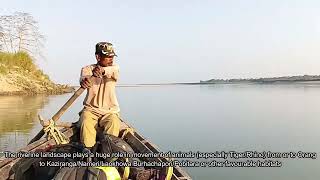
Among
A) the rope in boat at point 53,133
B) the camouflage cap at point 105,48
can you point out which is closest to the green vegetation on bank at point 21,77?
the rope in boat at point 53,133

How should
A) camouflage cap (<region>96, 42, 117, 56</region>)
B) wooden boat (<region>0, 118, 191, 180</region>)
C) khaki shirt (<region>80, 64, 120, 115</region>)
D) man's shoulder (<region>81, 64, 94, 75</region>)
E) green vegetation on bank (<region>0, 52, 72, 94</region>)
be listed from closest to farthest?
wooden boat (<region>0, 118, 191, 180</region>) < camouflage cap (<region>96, 42, 117, 56</region>) < man's shoulder (<region>81, 64, 94, 75</region>) < khaki shirt (<region>80, 64, 120, 115</region>) < green vegetation on bank (<region>0, 52, 72, 94</region>)

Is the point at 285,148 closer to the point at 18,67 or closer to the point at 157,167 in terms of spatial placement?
the point at 157,167

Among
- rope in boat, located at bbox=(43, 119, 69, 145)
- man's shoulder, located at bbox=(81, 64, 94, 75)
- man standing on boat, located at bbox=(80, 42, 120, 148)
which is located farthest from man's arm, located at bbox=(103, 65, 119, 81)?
rope in boat, located at bbox=(43, 119, 69, 145)

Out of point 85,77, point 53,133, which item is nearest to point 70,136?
point 53,133

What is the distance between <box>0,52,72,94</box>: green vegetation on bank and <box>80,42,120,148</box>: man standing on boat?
87.3 ft

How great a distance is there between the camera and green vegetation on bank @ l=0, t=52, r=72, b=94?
30.5m

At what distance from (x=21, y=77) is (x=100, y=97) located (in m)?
29.4

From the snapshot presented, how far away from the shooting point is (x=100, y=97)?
507 cm

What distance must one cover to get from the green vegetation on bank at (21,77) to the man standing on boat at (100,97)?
1048 inches

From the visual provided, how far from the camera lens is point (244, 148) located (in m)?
9.19

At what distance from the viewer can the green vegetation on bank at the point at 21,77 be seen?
30531 mm

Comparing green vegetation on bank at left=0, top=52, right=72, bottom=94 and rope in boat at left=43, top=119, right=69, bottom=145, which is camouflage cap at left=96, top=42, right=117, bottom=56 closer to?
rope in boat at left=43, top=119, right=69, bottom=145

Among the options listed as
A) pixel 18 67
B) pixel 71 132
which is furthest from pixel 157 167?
pixel 18 67

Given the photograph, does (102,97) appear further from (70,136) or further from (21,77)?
(21,77)
